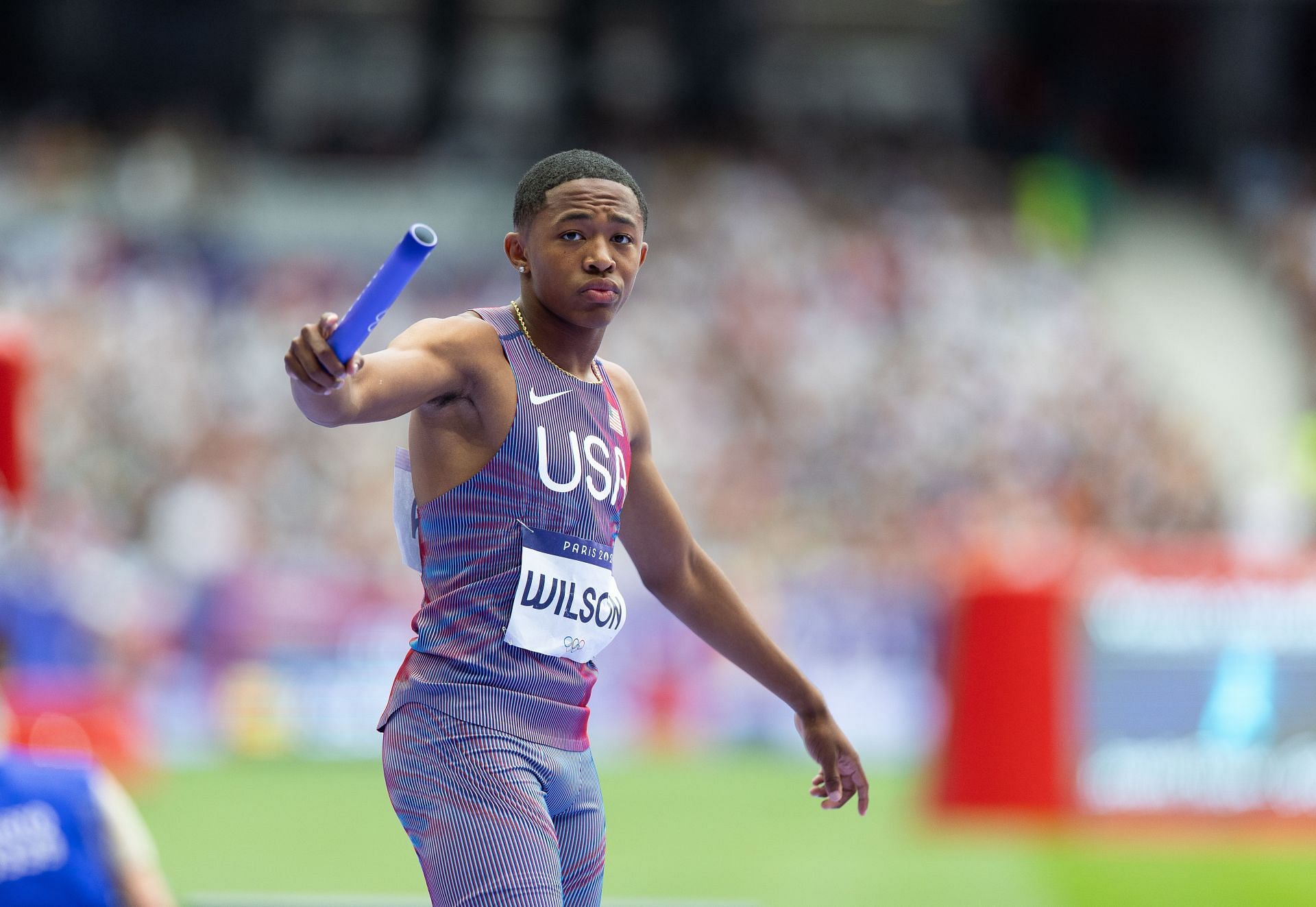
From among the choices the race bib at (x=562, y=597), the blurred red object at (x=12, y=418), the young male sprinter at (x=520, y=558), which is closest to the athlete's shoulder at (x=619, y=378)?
the young male sprinter at (x=520, y=558)

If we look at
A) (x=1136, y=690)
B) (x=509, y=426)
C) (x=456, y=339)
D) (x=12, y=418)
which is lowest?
(x=509, y=426)

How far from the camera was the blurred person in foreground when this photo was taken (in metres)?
3.53

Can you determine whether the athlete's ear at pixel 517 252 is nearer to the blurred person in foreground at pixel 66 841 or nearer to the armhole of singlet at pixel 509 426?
the armhole of singlet at pixel 509 426

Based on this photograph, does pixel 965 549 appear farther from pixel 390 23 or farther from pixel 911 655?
pixel 390 23

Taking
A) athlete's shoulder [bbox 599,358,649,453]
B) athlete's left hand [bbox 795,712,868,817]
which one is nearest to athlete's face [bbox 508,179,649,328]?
athlete's shoulder [bbox 599,358,649,453]

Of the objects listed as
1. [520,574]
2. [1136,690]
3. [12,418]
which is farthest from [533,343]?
[1136,690]

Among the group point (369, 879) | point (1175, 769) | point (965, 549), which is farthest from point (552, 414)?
point (965, 549)

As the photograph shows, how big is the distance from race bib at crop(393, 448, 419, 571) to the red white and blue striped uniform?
0.05 metres

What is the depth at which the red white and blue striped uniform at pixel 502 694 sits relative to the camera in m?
3.20

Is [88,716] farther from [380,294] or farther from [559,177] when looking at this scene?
[380,294]

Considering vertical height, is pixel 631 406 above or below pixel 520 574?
above

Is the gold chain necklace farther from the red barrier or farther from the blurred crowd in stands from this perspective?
the blurred crowd in stands

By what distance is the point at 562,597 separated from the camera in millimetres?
3363

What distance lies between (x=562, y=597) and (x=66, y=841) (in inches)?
44.3
